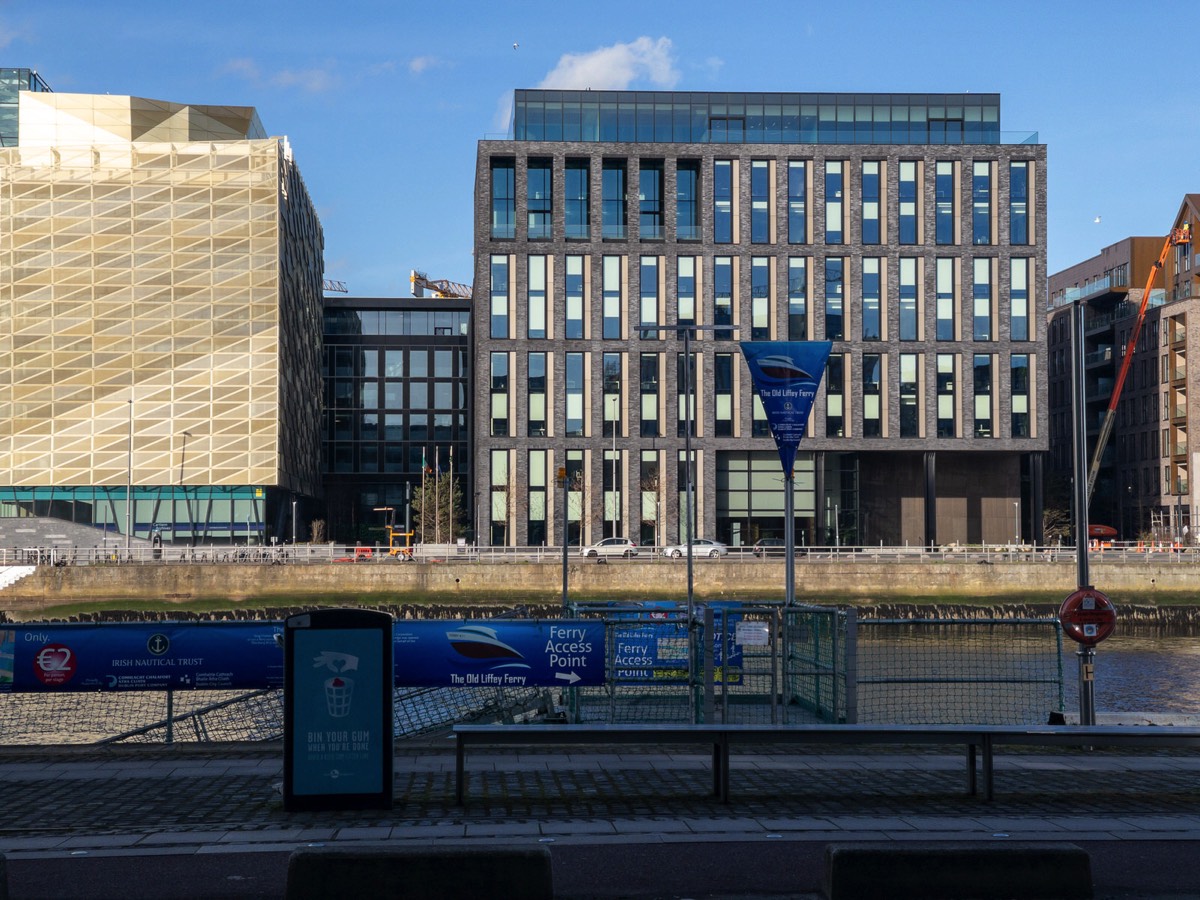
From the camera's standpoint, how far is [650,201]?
80938mm

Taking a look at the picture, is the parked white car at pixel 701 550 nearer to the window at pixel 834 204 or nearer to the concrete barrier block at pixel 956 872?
the window at pixel 834 204

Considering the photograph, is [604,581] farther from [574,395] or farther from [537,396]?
[537,396]

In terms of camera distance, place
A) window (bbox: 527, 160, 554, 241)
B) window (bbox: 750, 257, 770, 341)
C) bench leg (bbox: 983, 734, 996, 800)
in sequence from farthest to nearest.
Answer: window (bbox: 527, 160, 554, 241) < window (bbox: 750, 257, 770, 341) < bench leg (bbox: 983, 734, 996, 800)

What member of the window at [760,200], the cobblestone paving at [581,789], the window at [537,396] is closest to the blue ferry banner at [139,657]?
the cobblestone paving at [581,789]

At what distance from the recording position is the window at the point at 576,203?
263 ft

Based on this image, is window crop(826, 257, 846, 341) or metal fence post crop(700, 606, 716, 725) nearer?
metal fence post crop(700, 606, 716, 725)

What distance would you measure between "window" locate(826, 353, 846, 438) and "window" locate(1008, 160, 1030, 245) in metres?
13.1

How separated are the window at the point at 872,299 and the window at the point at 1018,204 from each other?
834 cm

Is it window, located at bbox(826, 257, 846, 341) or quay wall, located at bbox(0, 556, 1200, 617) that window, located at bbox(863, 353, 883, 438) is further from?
quay wall, located at bbox(0, 556, 1200, 617)

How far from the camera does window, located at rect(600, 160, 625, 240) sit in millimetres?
80438

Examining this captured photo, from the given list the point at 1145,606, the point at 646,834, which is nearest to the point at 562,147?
the point at 1145,606

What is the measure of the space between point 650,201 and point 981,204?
65.9 ft

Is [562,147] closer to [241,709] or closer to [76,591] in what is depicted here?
[76,591]

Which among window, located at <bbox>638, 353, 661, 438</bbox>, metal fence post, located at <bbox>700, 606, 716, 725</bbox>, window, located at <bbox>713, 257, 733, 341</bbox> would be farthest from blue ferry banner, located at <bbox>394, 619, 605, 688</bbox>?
window, located at <bbox>713, 257, 733, 341</bbox>
